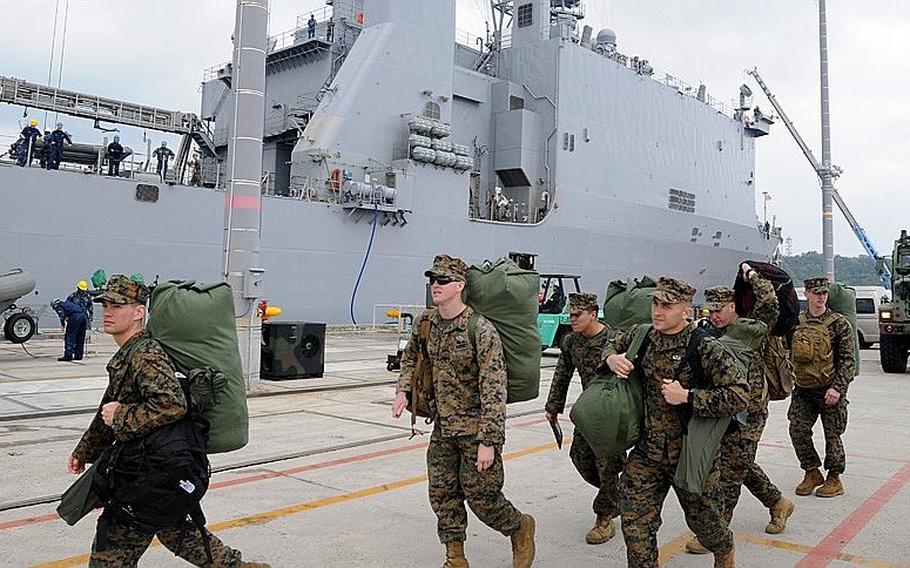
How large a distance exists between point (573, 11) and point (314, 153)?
41.8 feet

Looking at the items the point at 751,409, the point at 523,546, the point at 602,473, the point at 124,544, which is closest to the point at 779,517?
the point at 751,409

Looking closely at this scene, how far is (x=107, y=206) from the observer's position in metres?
16.2

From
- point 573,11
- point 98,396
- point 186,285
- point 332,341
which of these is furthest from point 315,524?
point 573,11

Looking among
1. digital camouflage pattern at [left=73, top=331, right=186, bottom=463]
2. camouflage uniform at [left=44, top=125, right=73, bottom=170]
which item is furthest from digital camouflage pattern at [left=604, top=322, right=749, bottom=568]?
camouflage uniform at [left=44, top=125, right=73, bottom=170]

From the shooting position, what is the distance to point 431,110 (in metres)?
21.8

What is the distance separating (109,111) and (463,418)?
18.2 meters

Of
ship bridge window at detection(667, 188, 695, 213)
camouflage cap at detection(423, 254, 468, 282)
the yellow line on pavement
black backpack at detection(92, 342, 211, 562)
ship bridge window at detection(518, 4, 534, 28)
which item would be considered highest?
ship bridge window at detection(518, 4, 534, 28)

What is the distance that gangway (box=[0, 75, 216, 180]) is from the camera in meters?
17.4

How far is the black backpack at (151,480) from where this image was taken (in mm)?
2838

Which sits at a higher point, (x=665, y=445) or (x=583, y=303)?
(x=583, y=303)

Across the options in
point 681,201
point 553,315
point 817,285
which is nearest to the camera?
point 817,285

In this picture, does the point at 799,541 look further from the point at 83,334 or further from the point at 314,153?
the point at 314,153

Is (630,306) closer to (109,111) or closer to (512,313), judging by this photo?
(512,313)

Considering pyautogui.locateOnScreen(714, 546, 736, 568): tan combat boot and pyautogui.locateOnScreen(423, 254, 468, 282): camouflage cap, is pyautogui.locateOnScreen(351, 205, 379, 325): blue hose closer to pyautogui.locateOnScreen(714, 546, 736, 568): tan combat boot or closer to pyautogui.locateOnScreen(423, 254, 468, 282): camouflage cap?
pyautogui.locateOnScreen(423, 254, 468, 282): camouflage cap
